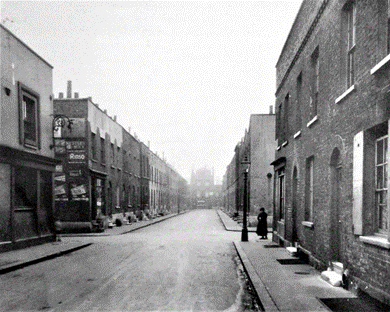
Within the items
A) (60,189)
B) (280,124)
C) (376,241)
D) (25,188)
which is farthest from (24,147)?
(376,241)

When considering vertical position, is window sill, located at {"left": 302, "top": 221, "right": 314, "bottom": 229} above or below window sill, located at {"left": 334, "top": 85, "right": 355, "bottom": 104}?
below

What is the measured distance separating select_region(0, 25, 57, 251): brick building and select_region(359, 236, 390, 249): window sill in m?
11.7

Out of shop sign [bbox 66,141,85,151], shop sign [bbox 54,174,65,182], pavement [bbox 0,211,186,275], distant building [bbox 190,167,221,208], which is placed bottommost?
distant building [bbox 190,167,221,208]

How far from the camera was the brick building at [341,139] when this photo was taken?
295 inches

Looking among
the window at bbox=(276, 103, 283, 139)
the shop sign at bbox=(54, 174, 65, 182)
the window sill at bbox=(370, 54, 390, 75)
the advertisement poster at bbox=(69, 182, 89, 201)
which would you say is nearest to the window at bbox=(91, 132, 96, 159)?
the advertisement poster at bbox=(69, 182, 89, 201)

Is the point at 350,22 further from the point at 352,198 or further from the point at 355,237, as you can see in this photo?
the point at 355,237

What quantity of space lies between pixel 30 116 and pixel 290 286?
12962mm

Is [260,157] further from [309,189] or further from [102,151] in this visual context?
[309,189]

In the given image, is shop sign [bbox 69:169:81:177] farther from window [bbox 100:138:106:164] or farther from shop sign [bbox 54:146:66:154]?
window [bbox 100:138:106:164]

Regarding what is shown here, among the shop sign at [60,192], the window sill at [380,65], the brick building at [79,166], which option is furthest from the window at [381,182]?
the shop sign at [60,192]

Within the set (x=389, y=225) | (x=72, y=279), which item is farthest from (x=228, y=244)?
(x=389, y=225)

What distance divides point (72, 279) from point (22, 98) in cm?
904

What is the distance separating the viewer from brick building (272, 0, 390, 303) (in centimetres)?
750

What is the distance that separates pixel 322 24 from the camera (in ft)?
37.4
